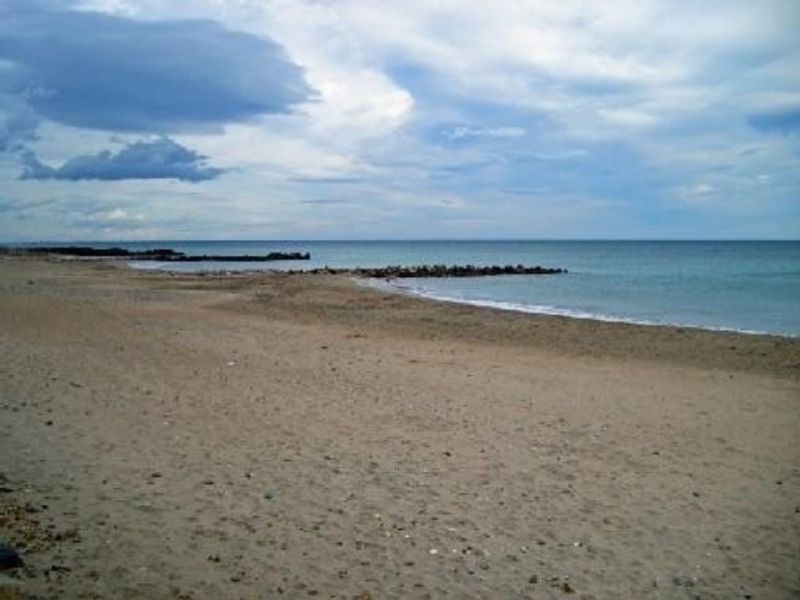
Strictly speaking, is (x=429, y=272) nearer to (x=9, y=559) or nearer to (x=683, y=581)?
(x=683, y=581)

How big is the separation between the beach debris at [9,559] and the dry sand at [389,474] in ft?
0.35

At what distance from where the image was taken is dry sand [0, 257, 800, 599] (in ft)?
16.7

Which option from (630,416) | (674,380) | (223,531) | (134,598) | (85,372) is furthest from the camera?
(674,380)

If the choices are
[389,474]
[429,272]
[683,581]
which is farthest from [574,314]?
[429,272]

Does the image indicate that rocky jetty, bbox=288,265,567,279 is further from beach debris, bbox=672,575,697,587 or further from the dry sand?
beach debris, bbox=672,575,697,587

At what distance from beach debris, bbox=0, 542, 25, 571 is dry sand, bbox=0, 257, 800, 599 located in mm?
105

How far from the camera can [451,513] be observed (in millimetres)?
6227

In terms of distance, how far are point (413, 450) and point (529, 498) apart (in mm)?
1824

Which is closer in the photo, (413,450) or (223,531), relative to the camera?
(223,531)

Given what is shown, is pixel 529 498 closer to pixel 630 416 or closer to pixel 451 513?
pixel 451 513

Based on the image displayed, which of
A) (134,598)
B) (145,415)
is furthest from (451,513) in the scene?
(145,415)

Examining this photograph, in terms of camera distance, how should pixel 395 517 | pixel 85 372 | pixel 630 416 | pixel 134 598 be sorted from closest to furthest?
pixel 134 598 → pixel 395 517 → pixel 630 416 → pixel 85 372

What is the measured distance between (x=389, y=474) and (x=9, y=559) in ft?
11.8

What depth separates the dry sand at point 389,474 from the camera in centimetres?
509
